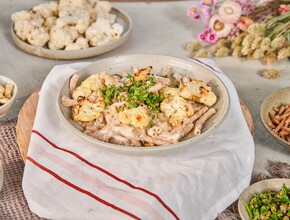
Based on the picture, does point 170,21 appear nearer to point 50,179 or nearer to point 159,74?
point 159,74

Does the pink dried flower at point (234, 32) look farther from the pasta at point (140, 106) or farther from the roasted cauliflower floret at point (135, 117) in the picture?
the roasted cauliflower floret at point (135, 117)

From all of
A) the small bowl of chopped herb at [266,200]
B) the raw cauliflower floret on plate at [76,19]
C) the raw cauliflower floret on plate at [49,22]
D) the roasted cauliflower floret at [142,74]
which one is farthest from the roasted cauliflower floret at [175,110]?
the raw cauliflower floret on plate at [49,22]

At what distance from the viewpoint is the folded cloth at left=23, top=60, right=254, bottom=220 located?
113cm

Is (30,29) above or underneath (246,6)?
underneath

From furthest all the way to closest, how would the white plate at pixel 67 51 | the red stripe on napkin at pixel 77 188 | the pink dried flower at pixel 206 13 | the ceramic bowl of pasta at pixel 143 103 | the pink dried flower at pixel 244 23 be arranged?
the pink dried flower at pixel 206 13
the pink dried flower at pixel 244 23
the white plate at pixel 67 51
the ceramic bowl of pasta at pixel 143 103
the red stripe on napkin at pixel 77 188

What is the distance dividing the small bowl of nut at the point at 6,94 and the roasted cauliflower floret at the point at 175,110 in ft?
1.65

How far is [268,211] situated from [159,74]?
1.90 feet

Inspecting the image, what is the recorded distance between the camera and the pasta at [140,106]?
1244 mm

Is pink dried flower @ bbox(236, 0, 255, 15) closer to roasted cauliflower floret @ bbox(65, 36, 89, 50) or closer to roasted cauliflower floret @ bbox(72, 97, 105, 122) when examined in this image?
roasted cauliflower floret @ bbox(65, 36, 89, 50)

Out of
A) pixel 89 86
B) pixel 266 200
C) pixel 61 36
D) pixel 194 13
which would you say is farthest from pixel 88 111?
pixel 194 13

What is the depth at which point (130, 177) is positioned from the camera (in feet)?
3.94

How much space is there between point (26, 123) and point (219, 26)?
97 cm

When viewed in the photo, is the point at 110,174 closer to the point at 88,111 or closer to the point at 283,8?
the point at 88,111

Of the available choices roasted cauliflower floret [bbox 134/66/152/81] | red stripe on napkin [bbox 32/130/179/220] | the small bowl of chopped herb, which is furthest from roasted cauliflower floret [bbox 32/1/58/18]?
the small bowl of chopped herb
